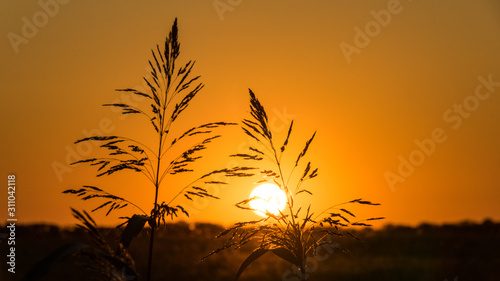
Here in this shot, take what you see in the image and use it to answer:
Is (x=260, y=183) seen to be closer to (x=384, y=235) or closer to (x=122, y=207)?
(x=122, y=207)

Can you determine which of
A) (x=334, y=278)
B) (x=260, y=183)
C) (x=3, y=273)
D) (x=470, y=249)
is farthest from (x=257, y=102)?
(x=470, y=249)

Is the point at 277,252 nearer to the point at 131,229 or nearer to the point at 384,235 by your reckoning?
A: the point at 131,229

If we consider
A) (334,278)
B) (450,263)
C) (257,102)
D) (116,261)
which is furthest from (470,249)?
(116,261)

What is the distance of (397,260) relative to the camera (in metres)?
12.4

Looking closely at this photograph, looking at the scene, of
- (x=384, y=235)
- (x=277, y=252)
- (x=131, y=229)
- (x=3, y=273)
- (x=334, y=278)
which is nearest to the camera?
(x=131, y=229)

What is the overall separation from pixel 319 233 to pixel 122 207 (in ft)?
3.71

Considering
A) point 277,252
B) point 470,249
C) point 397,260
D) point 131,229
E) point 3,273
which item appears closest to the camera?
point 131,229

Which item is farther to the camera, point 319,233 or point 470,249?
point 470,249

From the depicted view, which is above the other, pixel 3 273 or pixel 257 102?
pixel 257 102

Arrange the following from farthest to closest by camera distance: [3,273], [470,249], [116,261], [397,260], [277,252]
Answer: [470,249]
[397,260]
[3,273]
[277,252]
[116,261]

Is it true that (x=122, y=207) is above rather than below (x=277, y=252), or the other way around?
above

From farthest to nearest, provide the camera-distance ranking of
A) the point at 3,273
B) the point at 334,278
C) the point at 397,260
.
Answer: the point at 397,260 < the point at 334,278 < the point at 3,273

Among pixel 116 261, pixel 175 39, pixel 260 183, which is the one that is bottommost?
pixel 116 261

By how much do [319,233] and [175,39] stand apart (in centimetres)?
139
